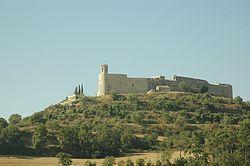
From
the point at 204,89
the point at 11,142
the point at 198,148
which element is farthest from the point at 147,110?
the point at 198,148

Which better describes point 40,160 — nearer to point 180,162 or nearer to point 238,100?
point 180,162

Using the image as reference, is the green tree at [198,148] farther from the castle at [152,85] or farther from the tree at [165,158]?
the castle at [152,85]

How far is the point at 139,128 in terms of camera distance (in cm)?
8619

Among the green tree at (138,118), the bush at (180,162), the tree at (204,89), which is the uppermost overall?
the tree at (204,89)

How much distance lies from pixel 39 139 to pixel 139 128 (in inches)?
798

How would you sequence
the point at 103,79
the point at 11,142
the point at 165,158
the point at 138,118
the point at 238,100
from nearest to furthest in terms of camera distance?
the point at 165,158
the point at 11,142
the point at 138,118
the point at 238,100
the point at 103,79

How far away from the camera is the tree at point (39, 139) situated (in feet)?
236

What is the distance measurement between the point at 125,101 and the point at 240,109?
23280 millimetres

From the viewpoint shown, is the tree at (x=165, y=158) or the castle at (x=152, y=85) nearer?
the tree at (x=165, y=158)

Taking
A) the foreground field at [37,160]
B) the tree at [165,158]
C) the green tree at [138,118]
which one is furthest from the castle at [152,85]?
the tree at [165,158]

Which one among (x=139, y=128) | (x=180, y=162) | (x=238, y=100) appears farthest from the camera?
(x=238, y=100)

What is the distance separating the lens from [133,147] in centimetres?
7538

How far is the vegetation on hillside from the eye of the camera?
64062 mm

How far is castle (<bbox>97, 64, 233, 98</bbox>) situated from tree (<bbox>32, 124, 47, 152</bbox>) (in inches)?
1248
